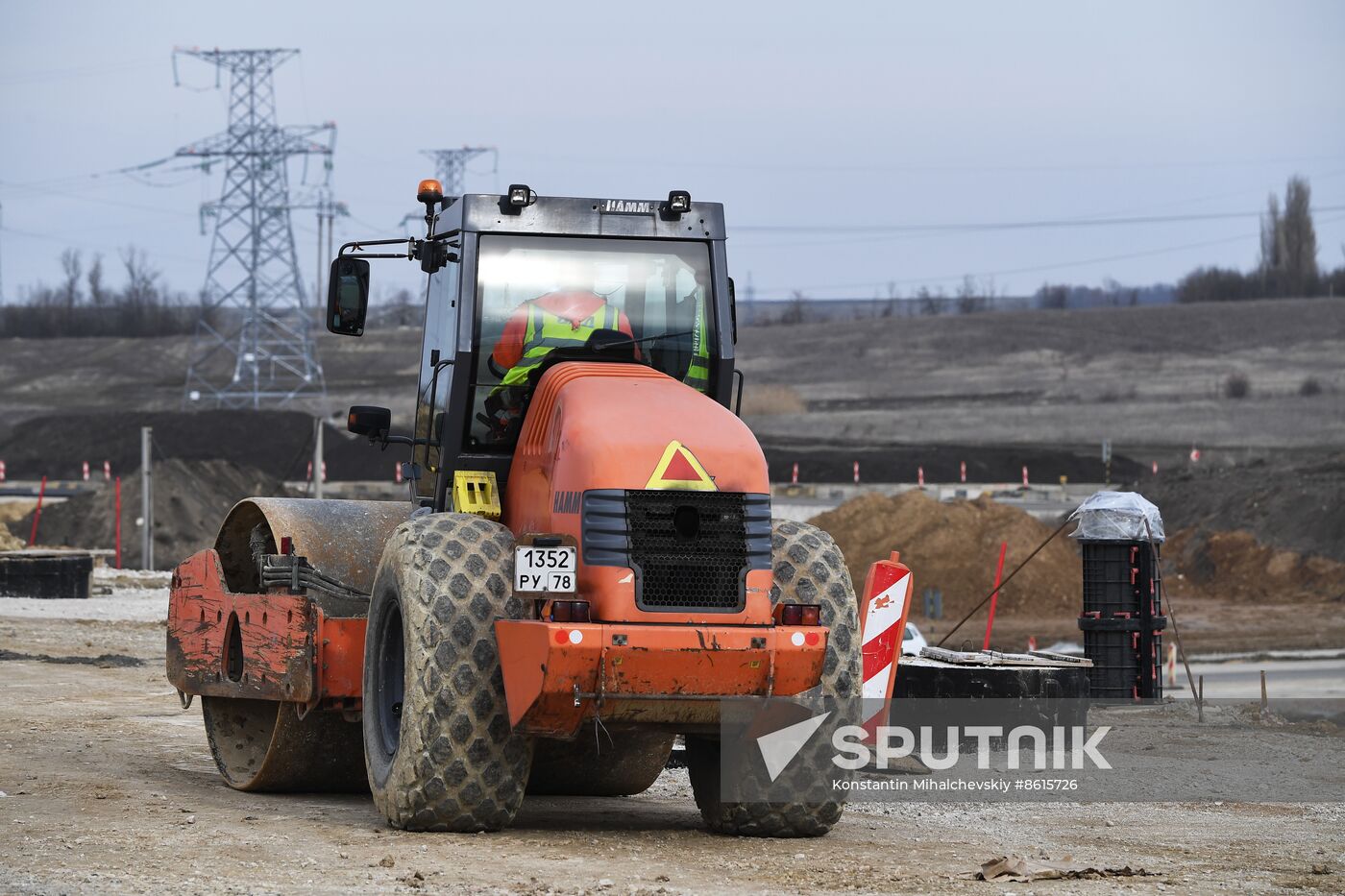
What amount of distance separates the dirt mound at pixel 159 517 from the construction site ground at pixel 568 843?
80.3ft

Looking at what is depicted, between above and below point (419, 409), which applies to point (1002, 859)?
below

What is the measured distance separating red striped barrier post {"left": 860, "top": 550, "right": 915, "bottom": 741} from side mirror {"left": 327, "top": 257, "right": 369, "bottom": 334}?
157 inches

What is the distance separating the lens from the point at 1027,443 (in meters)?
67.6

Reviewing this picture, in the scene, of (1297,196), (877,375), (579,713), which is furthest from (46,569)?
(1297,196)

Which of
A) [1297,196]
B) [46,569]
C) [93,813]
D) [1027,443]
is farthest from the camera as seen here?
[1297,196]

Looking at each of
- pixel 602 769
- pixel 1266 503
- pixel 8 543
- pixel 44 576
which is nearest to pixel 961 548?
pixel 1266 503

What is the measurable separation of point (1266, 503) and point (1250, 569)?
3761mm

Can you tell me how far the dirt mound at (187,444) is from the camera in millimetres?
56219

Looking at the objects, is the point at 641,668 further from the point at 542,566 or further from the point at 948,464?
the point at 948,464

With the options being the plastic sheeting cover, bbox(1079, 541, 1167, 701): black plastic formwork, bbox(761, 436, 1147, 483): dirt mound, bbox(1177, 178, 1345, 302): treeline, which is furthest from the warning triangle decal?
bbox(1177, 178, 1345, 302): treeline

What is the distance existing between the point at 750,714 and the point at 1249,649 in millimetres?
21873

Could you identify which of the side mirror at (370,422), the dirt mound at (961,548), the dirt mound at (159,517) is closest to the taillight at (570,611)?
the side mirror at (370,422)

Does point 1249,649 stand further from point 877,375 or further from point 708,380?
point 877,375

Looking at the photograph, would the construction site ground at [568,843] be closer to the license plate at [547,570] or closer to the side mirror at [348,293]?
the license plate at [547,570]
